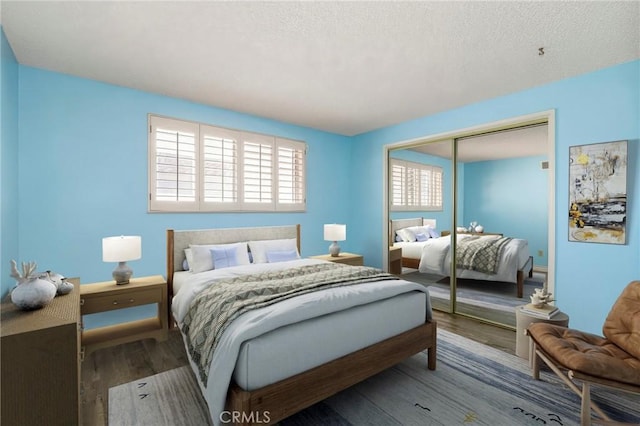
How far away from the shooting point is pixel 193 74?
286 cm

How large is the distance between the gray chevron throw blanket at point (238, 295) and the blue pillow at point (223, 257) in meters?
0.70

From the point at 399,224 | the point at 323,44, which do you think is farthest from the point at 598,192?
the point at 323,44

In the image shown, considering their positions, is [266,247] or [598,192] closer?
[598,192]

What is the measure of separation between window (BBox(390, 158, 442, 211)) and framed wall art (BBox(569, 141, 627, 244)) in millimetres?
1416

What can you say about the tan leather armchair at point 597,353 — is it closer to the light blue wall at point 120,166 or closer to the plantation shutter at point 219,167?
the light blue wall at point 120,166

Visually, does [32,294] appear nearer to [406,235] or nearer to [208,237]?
[208,237]

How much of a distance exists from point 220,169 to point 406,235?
2.88 metres

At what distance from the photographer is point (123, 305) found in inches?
107

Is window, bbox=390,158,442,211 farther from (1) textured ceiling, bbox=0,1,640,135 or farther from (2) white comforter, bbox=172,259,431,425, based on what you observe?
(2) white comforter, bbox=172,259,431,425

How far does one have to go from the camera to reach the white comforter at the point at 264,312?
4.98 ft

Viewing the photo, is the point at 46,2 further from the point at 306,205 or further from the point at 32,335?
the point at 306,205

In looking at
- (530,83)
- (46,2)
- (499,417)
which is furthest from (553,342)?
(46,2)

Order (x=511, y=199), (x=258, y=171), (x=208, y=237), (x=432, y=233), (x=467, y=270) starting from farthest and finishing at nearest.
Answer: (x=258, y=171), (x=432, y=233), (x=467, y=270), (x=208, y=237), (x=511, y=199)

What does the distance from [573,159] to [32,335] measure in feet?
14.7
